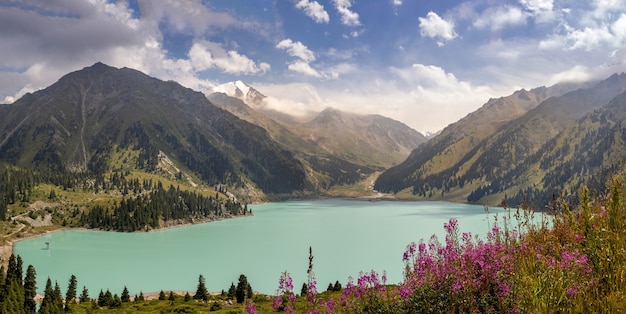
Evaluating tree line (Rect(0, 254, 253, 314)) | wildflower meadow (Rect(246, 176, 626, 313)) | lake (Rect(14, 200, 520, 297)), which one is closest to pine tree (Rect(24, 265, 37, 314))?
tree line (Rect(0, 254, 253, 314))

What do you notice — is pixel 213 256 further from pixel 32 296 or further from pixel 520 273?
pixel 520 273

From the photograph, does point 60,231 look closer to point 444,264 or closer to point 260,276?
point 260,276

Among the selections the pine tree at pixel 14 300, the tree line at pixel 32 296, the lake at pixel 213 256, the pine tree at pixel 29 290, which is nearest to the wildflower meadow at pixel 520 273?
the tree line at pixel 32 296

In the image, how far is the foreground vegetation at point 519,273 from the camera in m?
6.79

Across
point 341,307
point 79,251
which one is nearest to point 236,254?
point 79,251

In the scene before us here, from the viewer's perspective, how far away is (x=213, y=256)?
129m

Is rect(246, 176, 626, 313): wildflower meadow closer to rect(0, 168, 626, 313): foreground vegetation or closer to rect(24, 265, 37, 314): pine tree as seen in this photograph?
rect(0, 168, 626, 313): foreground vegetation

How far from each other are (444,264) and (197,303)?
6667 centimetres

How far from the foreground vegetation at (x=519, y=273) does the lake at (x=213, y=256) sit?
246ft

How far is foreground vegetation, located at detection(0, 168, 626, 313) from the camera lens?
6.79 metres

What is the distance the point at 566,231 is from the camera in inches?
391

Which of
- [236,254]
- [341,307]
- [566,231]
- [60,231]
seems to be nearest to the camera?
[566,231]

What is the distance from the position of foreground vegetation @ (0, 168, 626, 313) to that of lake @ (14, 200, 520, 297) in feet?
246

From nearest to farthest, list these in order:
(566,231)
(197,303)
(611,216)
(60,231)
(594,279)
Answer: (594,279), (611,216), (566,231), (197,303), (60,231)
